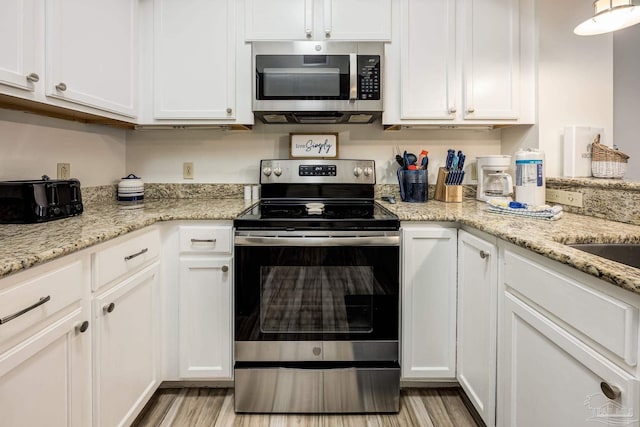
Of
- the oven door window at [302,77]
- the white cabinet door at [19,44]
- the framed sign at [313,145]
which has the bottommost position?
the framed sign at [313,145]

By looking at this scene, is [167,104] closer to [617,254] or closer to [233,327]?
[233,327]

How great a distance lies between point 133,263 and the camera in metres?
1.44

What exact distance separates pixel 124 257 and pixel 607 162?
2.26 m

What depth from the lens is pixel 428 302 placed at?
5.65 ft

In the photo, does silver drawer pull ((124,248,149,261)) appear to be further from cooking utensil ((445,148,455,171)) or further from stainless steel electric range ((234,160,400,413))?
cooking utensil ((445,148,455,171))

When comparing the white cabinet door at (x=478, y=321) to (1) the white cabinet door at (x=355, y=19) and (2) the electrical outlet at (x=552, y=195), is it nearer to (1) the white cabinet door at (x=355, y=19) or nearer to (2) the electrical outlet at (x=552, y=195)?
(2) the electrical outlet at (x=552, y=195)

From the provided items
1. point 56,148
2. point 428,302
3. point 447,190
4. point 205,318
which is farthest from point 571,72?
point 56,148

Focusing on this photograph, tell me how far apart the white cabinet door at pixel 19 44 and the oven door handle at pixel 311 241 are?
93cm

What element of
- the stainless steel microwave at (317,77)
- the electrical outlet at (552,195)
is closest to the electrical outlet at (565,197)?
the electrical outlet at (552,195)

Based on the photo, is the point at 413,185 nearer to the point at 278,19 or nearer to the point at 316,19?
the point at 316,19

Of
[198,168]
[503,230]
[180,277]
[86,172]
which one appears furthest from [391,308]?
[86,172]

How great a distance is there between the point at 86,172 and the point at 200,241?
846 mm

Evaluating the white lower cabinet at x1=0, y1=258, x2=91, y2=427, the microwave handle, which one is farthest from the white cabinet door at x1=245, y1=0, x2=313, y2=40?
the white lower cabinet at x1=0, y1=258, x2=91, y2=427

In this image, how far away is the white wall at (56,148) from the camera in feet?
4.99
